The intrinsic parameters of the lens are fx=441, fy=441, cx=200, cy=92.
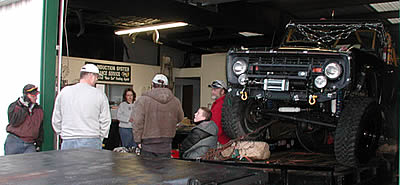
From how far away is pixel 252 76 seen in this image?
210 inches

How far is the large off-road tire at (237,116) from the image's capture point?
5.74m

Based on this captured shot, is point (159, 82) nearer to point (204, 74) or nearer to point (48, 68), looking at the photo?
point (48, 68)

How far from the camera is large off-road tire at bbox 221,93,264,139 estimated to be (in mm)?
5738

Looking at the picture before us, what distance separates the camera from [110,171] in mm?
2205

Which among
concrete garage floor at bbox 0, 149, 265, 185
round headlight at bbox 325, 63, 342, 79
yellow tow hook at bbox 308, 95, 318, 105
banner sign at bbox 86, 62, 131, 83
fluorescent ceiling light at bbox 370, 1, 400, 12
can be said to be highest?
fluorescent ceiling light at bbox 370, 1, 400, 12

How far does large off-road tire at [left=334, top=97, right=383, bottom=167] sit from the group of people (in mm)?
1493

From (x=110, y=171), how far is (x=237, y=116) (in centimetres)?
366

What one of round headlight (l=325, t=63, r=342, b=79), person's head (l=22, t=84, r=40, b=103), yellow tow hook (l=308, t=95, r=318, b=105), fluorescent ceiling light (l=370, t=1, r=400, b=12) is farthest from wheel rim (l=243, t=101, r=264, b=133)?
fluorescent ceiling light (l=370, t=1, r=400, b=12)

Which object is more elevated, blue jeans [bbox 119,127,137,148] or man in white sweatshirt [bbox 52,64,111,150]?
man in white sweatshirt [bbox 52,64,111,150]

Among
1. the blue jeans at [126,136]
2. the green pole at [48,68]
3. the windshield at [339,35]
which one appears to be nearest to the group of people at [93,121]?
the green pole at [48,68]

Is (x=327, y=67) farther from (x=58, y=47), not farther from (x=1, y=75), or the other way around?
(x=1, y=75)

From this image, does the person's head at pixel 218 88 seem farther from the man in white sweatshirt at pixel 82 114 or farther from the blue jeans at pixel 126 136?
the blue jeans at pixel 126 136

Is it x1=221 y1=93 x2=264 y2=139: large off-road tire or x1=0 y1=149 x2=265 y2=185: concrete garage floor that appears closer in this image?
x1=0 y1=149 x2=265 y2=185: concrete garage floor

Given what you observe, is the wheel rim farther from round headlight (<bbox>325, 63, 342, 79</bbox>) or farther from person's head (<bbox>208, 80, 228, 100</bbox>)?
round headlight (<bbox>325, 63, 342, 79</bbox>)
